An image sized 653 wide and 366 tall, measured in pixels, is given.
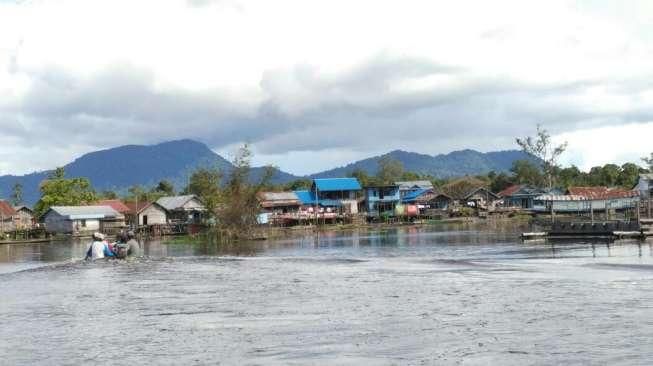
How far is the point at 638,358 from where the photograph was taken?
1386 cm

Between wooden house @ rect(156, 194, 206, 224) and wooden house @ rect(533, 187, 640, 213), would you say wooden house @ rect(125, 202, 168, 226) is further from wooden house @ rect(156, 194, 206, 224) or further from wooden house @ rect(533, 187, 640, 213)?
wooden house @ rect(533, 187, 640, 213)

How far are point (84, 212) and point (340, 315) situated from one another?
93.1 metres

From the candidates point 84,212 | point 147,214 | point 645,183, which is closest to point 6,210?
point 84,212

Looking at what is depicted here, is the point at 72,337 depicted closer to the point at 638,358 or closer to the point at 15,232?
the point at 638,358

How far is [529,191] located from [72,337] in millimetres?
125923

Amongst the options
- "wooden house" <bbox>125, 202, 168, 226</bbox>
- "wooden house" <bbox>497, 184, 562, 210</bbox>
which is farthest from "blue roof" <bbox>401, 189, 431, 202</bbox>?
"wooden house" <bbox>125, 202, 168, 226</bbox>

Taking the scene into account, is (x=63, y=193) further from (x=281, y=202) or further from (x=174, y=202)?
(x=281, y=202)

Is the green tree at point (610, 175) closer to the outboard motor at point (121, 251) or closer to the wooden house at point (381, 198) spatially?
the wooden house at point (381, 198)

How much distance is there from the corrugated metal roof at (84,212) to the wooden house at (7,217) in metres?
11.2

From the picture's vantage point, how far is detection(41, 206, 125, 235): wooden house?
10550 centimetres

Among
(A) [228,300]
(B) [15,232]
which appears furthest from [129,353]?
(B) [15,232]

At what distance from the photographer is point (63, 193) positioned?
383 ft

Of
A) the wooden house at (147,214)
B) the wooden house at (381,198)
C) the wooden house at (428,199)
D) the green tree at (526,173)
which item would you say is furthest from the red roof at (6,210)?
the green tree at (526,173)

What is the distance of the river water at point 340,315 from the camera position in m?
15.3
